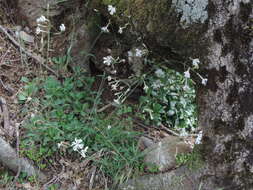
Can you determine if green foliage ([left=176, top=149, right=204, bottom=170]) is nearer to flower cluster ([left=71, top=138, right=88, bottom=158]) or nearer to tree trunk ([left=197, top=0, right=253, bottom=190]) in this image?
tree trunk ([left=197, top=0, right=253, bottom=190])

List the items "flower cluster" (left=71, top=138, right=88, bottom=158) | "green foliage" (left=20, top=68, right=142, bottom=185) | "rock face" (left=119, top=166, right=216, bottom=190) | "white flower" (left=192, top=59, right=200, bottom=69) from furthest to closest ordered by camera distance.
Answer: "green foliage" (left=20, top=68, right=142, bottom=185)
"flower cluster" (left=71, top=138, right=88, bottom=158)
"rock face" (left=119, top=166, right=216, bottom=190)
"white flower" (left=192, top=59, right=200, bottom=69)

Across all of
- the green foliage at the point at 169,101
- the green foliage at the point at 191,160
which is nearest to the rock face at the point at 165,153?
the green foliage at the point at 191,160

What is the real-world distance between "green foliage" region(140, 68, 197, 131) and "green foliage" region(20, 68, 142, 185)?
27 centimetres

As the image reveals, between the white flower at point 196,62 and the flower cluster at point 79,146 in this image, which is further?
the flower cluster at point 79,146

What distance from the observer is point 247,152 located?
223cm

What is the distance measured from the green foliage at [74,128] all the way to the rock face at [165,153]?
10 centimetres

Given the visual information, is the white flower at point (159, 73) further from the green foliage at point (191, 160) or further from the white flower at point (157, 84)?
the green foliage at point (191, 160)

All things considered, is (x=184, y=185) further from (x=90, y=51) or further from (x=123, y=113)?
(x=90, y=51)

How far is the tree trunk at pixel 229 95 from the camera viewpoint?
2.11 meters

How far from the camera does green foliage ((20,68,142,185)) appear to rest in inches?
111

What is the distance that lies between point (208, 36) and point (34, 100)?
5.38 feet

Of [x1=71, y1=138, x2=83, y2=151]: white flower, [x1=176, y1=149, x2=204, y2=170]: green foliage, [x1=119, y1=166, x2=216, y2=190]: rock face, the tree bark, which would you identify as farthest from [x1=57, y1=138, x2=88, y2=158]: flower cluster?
the tree bark

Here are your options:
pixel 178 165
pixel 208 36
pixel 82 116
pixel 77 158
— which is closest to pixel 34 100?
pixel 82 116

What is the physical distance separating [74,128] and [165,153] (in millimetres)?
755
